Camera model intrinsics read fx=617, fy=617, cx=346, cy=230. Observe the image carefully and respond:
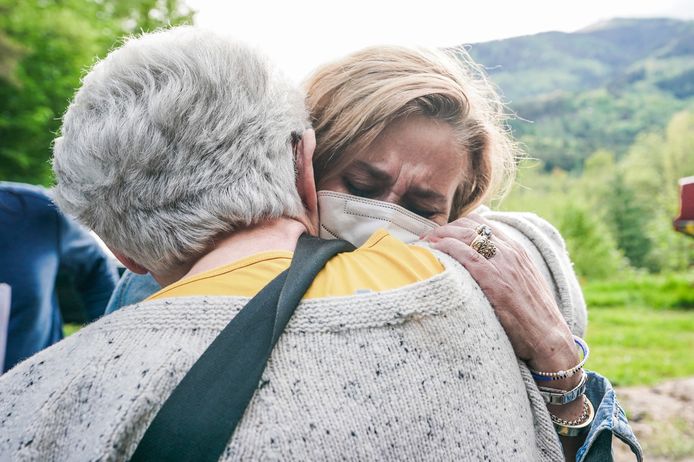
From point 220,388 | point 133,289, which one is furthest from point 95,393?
point 133,289

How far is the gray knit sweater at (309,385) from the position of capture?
3.55 ft

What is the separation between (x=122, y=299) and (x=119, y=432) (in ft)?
4.68

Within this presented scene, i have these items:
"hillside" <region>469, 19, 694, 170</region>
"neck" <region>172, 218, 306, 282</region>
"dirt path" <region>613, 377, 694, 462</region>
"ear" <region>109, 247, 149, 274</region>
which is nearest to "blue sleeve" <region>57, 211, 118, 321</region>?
"ear" <region>109, 247, 149, 274</region>

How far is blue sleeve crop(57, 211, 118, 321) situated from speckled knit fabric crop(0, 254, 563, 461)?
186 cm

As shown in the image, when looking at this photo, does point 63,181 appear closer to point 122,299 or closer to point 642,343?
point 122,299

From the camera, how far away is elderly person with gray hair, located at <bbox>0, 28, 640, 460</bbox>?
1103 mm

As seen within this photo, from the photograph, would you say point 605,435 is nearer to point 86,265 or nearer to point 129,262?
point 129,262

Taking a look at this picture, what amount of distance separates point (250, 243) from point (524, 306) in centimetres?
69

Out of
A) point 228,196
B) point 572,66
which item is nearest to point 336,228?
A: point 228,196

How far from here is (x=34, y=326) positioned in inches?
108

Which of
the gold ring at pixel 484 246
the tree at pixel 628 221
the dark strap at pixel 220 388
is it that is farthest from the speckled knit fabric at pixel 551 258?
the tree at pixel 628 221

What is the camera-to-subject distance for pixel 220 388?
Result: 42.4 inches

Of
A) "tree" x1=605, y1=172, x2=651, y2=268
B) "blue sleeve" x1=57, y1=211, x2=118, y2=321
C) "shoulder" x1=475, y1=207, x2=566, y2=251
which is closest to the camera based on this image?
"shoulder" x1=475, y1=207, x2=566, y2=251

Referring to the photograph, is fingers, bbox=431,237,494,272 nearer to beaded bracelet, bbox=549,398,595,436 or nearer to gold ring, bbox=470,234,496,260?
gold ring, bbox=470,234,496,260
